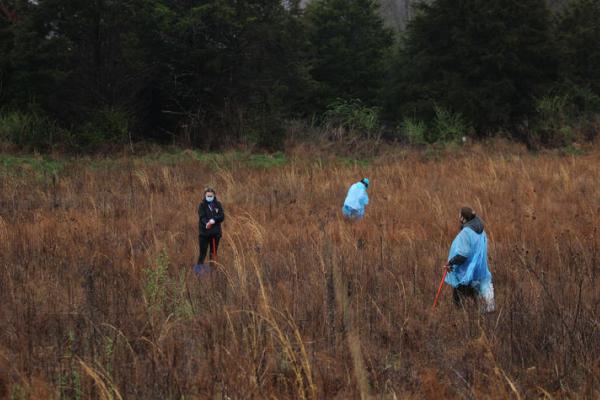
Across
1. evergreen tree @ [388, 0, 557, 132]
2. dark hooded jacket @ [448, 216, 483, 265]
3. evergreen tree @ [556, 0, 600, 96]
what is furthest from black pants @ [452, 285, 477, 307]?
evergreen tree @ [556, 0, 600, 96]

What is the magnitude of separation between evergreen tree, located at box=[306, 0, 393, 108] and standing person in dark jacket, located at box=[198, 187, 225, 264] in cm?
2418

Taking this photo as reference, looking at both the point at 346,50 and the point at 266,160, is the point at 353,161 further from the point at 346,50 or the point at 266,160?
the point at 346,50

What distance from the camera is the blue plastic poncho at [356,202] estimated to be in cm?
924

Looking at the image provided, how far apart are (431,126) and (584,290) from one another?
65.4ft

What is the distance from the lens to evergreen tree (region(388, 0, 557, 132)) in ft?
76.1

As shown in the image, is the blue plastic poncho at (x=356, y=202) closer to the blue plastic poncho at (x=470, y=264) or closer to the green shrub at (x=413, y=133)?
the blue plastic poncho at (x=470, y=264)

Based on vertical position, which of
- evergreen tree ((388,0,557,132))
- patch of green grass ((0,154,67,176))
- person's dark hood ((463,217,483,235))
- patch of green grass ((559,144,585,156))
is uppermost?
evergreen tree ((388,0,557,132))

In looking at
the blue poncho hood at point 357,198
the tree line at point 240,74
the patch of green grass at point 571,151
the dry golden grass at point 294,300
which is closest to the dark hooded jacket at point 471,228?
the dry golden grass at point 294,300

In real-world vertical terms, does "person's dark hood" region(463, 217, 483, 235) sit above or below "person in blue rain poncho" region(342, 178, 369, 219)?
above

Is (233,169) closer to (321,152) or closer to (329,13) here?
(321,152)

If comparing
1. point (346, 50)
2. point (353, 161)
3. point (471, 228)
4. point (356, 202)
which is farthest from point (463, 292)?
point (346, 50)

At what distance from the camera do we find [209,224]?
22.8 ft

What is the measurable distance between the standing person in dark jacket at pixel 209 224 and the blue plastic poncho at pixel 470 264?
3161 millimetres

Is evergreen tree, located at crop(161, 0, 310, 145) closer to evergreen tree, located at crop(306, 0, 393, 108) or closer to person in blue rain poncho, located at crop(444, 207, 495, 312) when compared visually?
evergreen tree, located at crop(306, 0, 393, 108)
